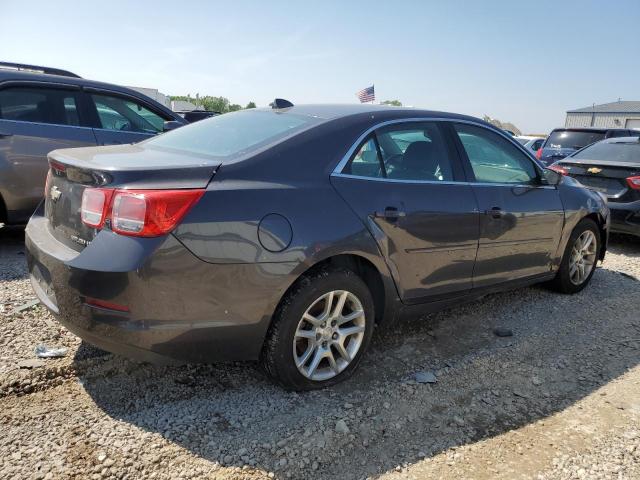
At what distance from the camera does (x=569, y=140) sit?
36.6 feet

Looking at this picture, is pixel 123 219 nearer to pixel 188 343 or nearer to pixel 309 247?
pixel 188 343

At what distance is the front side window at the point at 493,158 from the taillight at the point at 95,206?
2404 mm

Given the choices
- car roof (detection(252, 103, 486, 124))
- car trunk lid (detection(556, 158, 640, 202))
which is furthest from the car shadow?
car trunk lid (detection(556, 158, 640, 202))

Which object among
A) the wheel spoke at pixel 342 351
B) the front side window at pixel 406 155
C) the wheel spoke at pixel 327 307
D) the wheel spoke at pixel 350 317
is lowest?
the wheel spoke at pixel 342 351

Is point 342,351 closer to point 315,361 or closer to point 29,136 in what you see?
point 315,361

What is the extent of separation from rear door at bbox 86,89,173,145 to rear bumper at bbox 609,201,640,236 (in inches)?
225

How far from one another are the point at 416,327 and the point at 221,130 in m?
2.03

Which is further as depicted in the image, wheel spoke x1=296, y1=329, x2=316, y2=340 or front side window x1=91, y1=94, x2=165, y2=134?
front side window x1=91, y1=94, x2=165, y2=134

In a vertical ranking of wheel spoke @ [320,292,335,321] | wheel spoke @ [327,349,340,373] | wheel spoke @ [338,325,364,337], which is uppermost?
wheel spoke @ [320,292,335,321]

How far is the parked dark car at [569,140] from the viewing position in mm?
10875

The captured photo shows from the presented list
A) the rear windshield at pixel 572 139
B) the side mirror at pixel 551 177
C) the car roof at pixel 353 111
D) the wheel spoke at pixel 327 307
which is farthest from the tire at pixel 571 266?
the rear windshield at pixel 572 139

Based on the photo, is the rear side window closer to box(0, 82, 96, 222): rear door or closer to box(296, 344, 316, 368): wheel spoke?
box(0, 82, 96, 222): rear door

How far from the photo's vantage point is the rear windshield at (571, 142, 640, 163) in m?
6.94

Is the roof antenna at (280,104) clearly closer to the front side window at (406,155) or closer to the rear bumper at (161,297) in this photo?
the front side window at (406,155)
